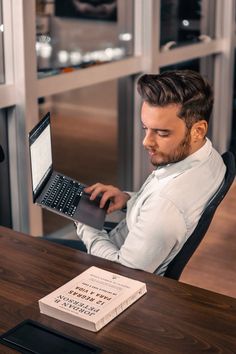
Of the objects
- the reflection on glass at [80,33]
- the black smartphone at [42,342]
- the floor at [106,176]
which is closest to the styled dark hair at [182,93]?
the black smartphone at [42,342]

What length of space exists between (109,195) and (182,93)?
1.68ft

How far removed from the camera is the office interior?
3.06 m

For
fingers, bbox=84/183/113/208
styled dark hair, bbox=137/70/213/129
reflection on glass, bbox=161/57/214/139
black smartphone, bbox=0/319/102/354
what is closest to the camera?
black smartphone, bbox=0/319/102/354

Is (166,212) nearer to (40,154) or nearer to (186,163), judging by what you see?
(186,163)

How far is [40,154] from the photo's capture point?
2.39 metres

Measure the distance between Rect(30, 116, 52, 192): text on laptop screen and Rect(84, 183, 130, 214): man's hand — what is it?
180 mm

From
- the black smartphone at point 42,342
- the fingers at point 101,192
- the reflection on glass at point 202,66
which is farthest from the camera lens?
the reflection on glass at point 202,66

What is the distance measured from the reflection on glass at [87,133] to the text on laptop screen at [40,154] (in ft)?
5.07

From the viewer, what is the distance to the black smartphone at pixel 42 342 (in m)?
1.57

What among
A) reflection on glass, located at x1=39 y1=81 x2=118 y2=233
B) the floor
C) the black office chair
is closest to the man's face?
the black office chair

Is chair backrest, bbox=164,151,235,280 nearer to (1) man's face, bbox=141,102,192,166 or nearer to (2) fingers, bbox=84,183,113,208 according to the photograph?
(1) man's face, bbox=141,102,192,166

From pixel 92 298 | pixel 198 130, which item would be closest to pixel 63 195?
pixel 198 130

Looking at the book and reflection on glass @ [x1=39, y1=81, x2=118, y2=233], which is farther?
reflection on glass @ [x1=39, y1=81, x2=118, y2=233]

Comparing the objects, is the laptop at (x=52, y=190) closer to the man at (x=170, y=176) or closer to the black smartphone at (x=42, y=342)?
the man at (x=170, y=176)
